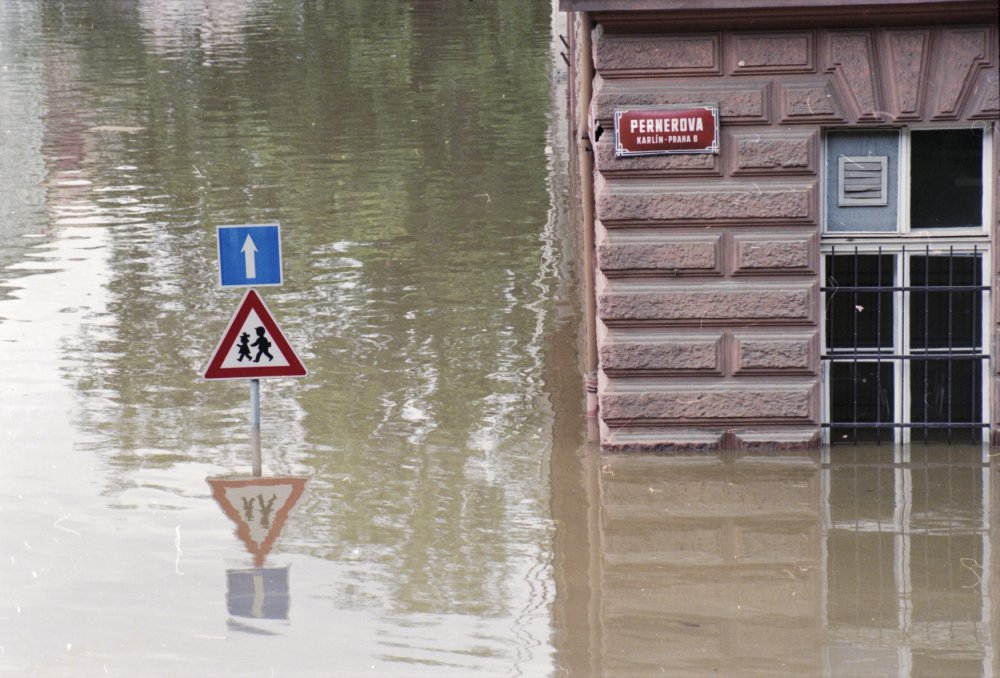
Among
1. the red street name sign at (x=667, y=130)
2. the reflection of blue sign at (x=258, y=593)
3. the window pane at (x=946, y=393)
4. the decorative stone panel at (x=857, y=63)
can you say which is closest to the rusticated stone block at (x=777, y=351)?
the window pane at (x=946, y=393)

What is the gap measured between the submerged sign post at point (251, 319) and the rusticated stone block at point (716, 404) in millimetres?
2138

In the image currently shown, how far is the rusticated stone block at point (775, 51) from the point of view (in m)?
9.86

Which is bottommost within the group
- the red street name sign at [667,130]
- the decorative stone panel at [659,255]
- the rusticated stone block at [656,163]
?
the decorative stone panel at [659,255]

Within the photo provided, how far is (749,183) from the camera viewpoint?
10.0 metres

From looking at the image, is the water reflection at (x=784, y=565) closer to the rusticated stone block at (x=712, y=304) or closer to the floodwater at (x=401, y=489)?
the floodwater at (x=401, y=489)

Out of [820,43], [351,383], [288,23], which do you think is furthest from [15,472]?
[288,23]

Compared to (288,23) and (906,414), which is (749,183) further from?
(288,23)

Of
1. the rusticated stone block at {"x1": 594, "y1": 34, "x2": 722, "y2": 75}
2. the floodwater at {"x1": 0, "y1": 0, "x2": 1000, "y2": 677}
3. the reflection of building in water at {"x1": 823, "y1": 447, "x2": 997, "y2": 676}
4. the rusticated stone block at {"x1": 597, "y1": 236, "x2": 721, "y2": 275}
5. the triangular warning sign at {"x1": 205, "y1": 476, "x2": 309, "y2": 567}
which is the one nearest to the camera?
the reflection of building in water at {"x1": 823, "y1": 447, "x2": 997, "y2": 676}

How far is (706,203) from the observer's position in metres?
10.1

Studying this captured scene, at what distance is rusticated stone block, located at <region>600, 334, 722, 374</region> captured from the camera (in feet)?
33.5

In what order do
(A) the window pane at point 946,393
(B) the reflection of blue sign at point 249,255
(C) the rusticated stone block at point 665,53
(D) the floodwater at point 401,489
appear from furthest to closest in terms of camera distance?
(A) the window pane at point 946,393 < (C) the rusticated stone block at point 665,53 < (B) the reflection of blue sign at point 249,255 < (D) the floodwater at point 401,489

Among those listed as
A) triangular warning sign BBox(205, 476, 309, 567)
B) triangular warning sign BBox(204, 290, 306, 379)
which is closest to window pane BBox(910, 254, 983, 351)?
triangular warning sign BBox(204, 290, 306, 379)

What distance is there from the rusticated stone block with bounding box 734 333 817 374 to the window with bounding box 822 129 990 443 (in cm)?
25

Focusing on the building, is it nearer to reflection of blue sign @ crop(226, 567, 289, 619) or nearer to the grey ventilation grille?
the grey ventilation grille
